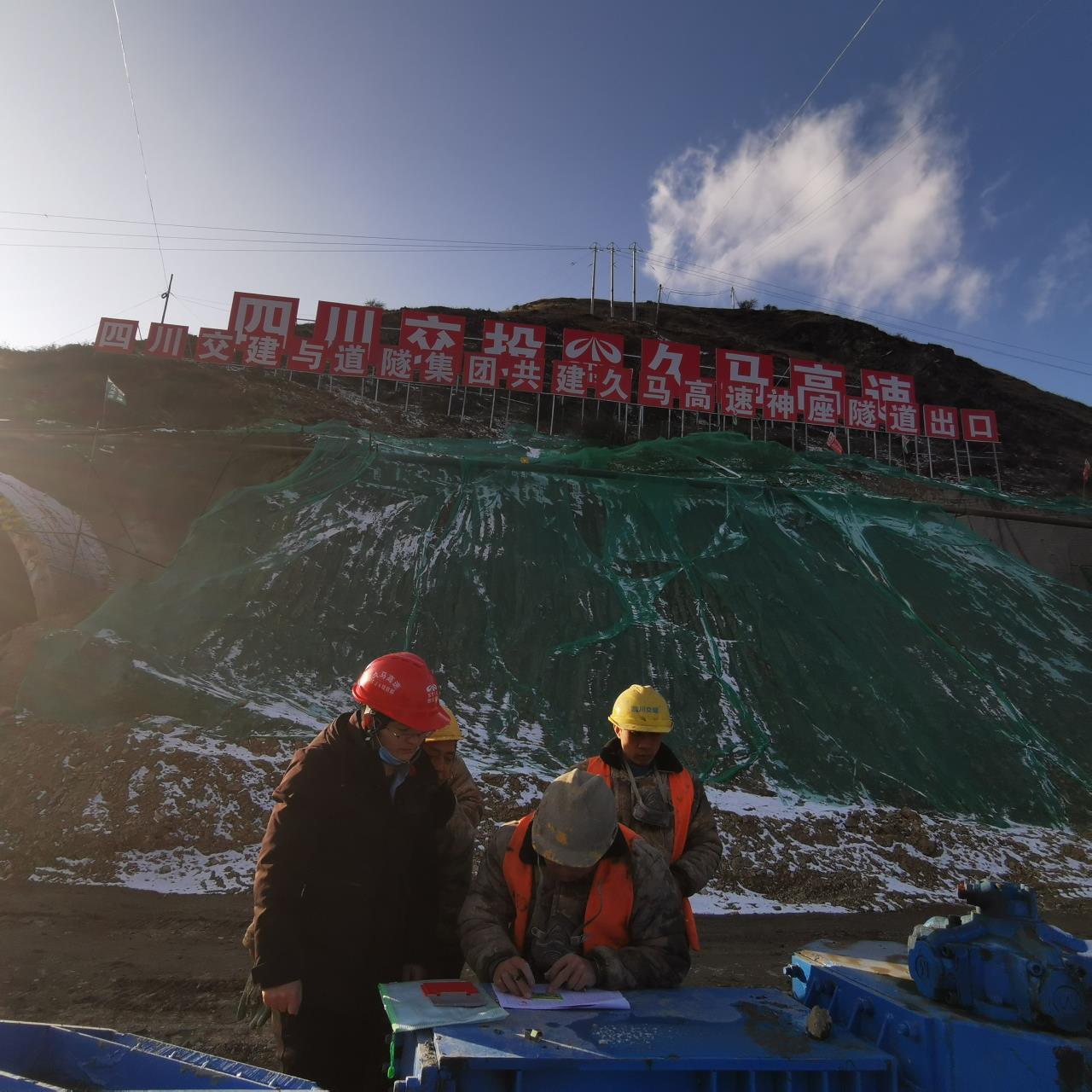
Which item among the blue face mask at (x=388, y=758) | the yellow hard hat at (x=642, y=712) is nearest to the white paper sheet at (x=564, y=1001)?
the blue face mask at (x=388, y=758)

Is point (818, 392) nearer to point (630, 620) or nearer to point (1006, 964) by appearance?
point (630, 620)

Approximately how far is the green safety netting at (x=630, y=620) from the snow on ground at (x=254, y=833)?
30cm

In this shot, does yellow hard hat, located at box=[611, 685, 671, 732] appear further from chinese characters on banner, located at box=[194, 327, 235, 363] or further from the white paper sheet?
chinese characters on banner, located at box=[194, 327, 235, 363]

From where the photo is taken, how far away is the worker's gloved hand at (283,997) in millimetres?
1808

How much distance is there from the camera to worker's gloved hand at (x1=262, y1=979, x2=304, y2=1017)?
1.81 metres

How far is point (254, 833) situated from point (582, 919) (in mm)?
3984

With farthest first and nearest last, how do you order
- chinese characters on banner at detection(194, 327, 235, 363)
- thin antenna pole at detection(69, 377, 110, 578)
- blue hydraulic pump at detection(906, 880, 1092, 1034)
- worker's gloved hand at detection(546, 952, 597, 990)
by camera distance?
chinese characters on banner at detection(194, 327, 235, 363), thin antenna pole at detection(69, 377, 110, 578), worker's gloved hand at detection(546, 952, 597, 990), blue hydraulic pump at detection(906, 880, 1092, 1034)

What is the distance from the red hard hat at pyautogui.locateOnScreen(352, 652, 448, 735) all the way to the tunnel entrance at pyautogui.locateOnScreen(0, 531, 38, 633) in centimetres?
811

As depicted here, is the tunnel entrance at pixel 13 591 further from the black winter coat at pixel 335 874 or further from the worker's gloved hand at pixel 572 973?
the worker's gloved hand at pixel 572 973

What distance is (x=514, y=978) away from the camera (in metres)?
1.64

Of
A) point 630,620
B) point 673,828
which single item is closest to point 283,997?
point 673,828

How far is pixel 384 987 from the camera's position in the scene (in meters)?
1.49

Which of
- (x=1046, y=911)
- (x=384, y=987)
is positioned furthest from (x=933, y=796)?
(x=384, y=987)

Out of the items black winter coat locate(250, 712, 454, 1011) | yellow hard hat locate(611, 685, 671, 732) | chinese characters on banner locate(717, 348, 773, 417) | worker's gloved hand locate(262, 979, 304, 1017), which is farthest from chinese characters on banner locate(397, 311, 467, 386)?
worker's gloved hand locate(262, 979, 304, 1017)
